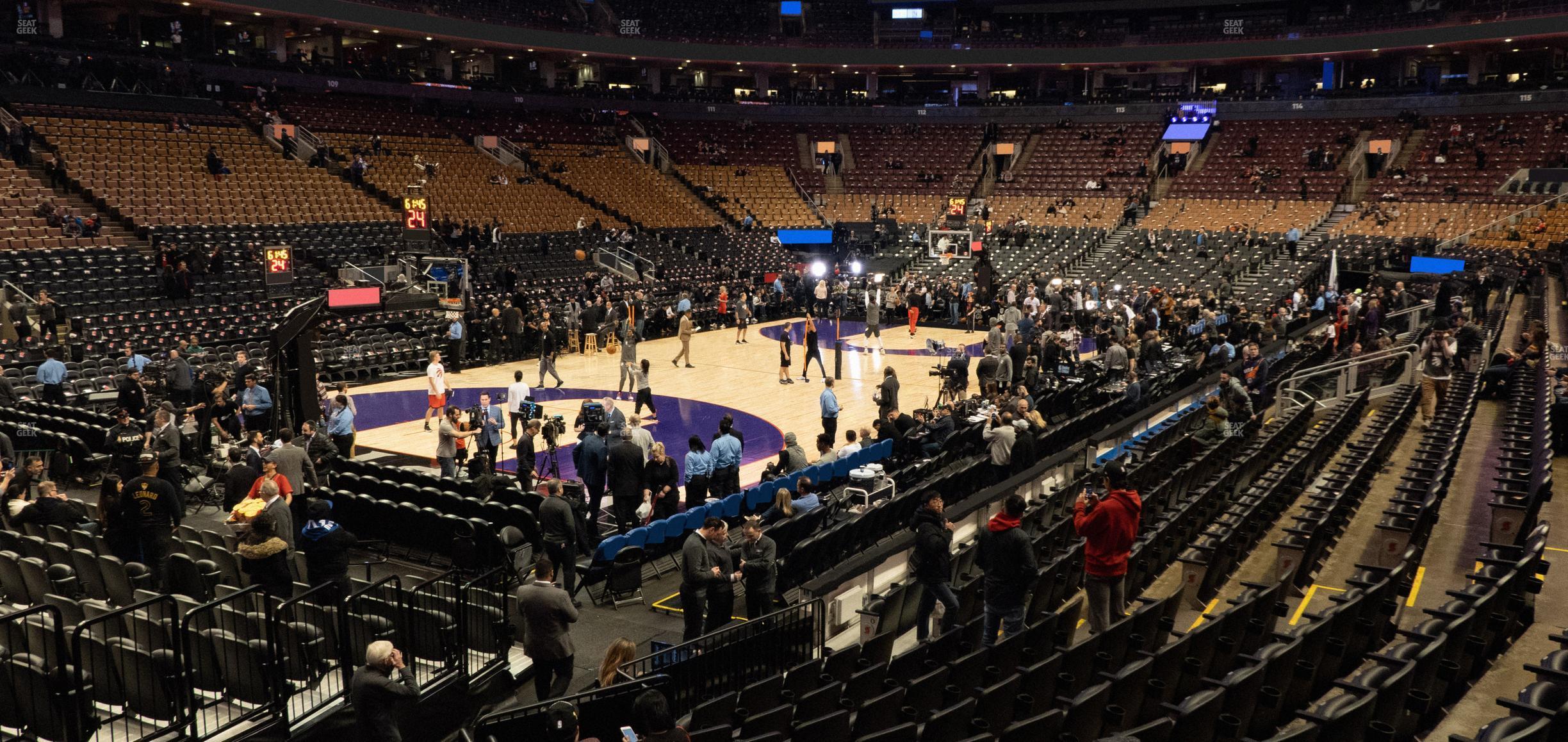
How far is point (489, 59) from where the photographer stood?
42781mm

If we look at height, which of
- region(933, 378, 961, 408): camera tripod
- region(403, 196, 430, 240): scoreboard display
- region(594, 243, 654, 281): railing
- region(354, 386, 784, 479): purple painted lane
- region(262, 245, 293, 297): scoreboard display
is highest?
region(403, 196, 430, 240): scoreboard display

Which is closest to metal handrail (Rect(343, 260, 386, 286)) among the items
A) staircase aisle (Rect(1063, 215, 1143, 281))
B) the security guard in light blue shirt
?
the security guard in light blue shirt

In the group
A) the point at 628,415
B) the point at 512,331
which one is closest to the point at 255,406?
the point at 628,415

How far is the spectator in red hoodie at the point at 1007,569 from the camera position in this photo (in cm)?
746

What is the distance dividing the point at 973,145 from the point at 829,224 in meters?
8.13

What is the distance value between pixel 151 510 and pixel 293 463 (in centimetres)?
159

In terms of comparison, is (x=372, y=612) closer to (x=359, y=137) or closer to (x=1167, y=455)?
(x=1167, y=455)

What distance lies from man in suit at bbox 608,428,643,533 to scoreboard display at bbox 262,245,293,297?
505 inches

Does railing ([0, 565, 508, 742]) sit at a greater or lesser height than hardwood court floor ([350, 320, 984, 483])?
greater

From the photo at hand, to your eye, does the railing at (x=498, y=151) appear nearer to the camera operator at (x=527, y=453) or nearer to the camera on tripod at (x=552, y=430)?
the camera on tripod at (x=552, y=430)

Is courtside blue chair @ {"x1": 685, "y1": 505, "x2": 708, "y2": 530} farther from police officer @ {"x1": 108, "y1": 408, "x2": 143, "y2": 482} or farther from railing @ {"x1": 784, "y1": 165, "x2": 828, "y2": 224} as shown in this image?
railing @ {"x1": 784, "y1": 165, "x2": 828, "y2": 224}

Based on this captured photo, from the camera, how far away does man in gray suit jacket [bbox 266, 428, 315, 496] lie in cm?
1065

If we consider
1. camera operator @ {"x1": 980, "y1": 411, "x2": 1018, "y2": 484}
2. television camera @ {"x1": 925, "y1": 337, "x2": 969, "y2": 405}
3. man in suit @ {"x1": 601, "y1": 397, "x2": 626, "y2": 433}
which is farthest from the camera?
television camera @ {"x1": 925, "y1": 337, "x2": 969, "y2": 405}

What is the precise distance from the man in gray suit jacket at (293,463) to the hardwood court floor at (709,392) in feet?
13.3
